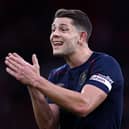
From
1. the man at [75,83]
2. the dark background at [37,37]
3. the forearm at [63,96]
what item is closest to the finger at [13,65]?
the man at [75,83]

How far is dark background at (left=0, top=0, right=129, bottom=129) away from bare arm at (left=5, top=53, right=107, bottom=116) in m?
3.08

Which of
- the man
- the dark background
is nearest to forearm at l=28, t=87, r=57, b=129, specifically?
the man

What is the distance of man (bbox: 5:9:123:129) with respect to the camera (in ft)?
10.0

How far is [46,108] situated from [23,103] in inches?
119

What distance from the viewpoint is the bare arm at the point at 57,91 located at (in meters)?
3.04

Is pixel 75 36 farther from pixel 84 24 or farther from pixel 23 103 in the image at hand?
pixel 23 103

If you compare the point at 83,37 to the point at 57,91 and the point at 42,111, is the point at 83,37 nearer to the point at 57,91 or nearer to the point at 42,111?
the point at 42,111

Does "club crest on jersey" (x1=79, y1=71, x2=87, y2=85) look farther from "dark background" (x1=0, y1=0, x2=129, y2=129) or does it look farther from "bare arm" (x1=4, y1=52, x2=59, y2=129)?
"dark background" (x1=0, y1=0, x2=129, y2=129)

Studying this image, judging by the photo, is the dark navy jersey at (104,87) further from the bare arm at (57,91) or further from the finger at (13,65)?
the finger at (13,65)

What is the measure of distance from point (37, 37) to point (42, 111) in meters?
3.24

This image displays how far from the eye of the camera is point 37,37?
21.8 feet

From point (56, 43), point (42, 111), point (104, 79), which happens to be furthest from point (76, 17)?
point (42, 111)

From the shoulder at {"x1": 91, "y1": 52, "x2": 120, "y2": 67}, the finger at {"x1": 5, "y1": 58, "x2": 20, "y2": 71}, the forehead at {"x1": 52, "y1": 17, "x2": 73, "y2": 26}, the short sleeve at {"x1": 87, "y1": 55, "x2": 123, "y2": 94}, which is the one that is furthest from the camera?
the forehead at {"x1": 52, "y1": 17, "x2": 73, "y2": 26}

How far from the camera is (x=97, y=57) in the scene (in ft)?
11.3
